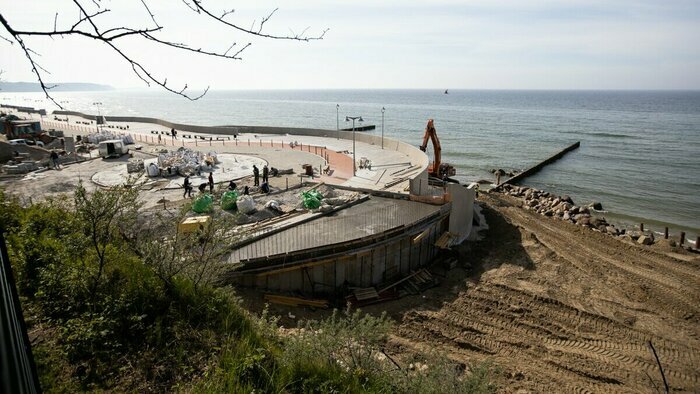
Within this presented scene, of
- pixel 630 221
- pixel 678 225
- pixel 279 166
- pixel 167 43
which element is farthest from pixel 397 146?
pixel 167 43

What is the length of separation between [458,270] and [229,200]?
1074 cm

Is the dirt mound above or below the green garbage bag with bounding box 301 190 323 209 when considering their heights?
above

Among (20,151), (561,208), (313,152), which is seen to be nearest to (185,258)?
(561,208)

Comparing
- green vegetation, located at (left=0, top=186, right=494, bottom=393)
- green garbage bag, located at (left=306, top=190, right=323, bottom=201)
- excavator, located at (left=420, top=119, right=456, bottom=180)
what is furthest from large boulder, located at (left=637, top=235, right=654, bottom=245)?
green vegetation, located at (left=0, top=186, right=494, bottom=393)

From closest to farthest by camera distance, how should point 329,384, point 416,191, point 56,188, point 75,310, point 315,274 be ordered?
point 329,384, point 75,310, point 315,274, point 416,191, point 56,188

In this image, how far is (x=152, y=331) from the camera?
19.0 feet

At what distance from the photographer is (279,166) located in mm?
29969

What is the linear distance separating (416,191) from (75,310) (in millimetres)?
17331

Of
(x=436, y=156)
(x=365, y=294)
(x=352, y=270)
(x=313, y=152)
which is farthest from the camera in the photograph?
(x=313, y=152)

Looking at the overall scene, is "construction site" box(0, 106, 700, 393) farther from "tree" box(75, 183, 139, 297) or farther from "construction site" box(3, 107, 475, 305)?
"tree" box(75, 183, 139, 297)

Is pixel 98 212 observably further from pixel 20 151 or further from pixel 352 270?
pixel 20 151

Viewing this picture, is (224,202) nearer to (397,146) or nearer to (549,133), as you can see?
(397,146)

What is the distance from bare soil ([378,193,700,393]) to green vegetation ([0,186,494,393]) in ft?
20.3

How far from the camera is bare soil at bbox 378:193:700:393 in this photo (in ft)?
40.0
